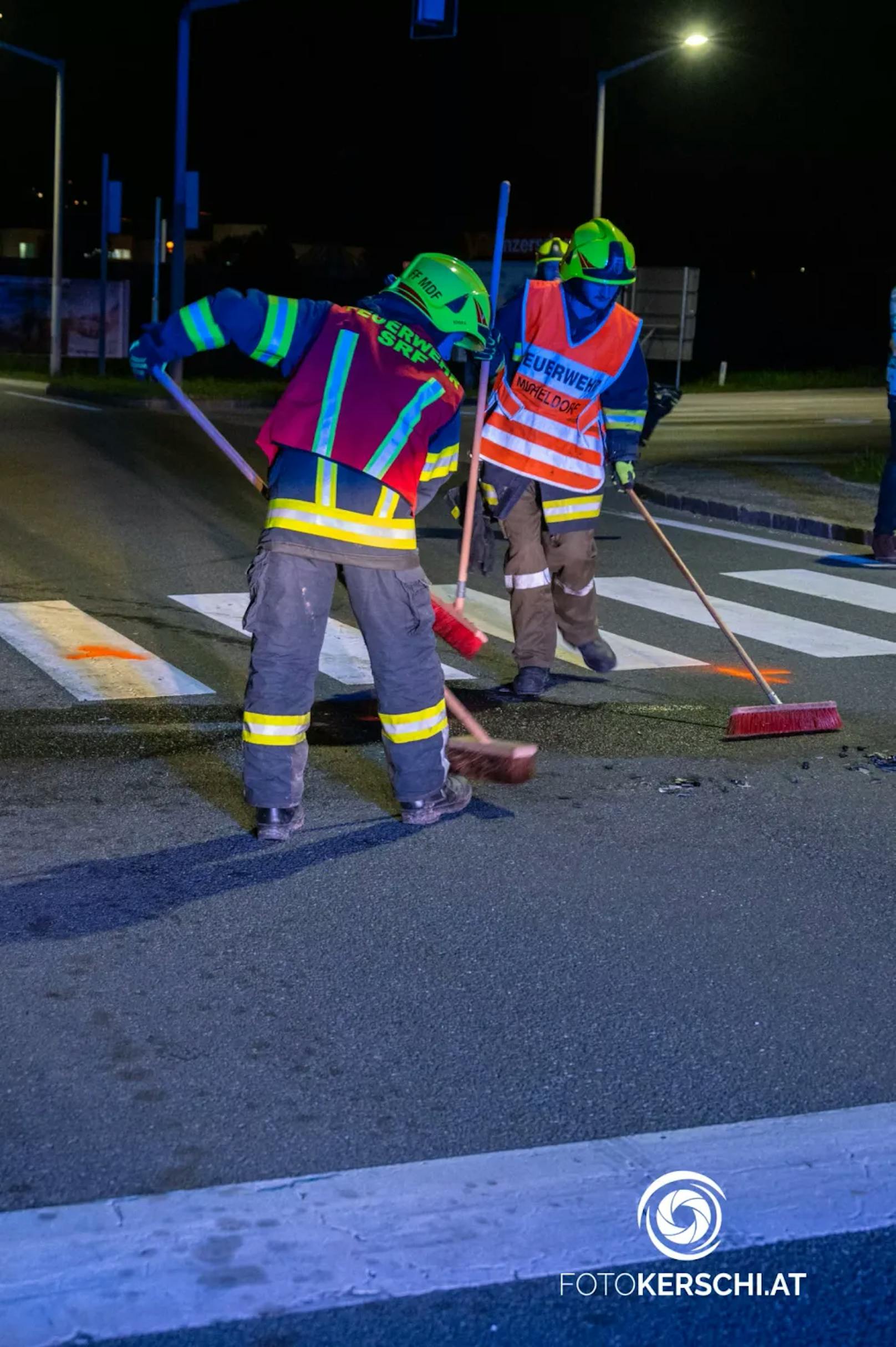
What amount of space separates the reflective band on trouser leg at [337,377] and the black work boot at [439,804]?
1.23 m

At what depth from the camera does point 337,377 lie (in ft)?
18.4

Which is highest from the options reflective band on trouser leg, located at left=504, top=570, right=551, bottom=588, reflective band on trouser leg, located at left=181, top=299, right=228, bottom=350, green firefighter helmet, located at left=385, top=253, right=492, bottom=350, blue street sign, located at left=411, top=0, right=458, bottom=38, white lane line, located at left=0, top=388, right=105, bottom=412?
blue street sign, located at left=411, top=0, right=458, bottom=38

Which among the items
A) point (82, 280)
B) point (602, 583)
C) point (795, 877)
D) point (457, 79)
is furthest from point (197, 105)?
point (795, 877)

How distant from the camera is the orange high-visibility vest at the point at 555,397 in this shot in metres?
7.81

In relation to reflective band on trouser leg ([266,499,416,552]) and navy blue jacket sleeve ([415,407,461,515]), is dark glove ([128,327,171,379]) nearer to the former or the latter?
reflective band on trouser leg ([266,499,416,552])

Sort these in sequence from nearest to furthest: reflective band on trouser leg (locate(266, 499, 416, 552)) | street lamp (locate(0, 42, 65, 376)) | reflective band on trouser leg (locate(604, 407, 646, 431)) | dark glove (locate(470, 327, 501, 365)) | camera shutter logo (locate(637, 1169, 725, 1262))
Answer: camera shutter logo (locate(637, 1169, 725, 1262))
reflective band on trouser leg (locate(266, 499, 416, 552))
dark glove (locate(470, 327, 501, 365))
reflective band on trouser leg (locate(604, 407, 646, 431))
street lamp (locate(0, 42, 65, 376))

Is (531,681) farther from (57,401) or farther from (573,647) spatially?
(57,401)

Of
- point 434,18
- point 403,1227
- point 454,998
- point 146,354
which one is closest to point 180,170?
point 434,18

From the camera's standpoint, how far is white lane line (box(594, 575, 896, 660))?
9.19m

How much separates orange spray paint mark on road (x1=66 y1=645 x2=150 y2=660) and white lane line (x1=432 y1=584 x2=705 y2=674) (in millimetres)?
1837

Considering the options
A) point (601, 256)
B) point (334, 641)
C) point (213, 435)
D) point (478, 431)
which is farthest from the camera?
point (334, 641)

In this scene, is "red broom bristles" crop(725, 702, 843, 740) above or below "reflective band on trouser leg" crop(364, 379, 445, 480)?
below

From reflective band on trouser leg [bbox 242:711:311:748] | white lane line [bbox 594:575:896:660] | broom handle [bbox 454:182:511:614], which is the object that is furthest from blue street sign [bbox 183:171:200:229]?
reflective band on trouser leg [bbox 242:711:311:748]

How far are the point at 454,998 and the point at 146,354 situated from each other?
2255 millimetres
